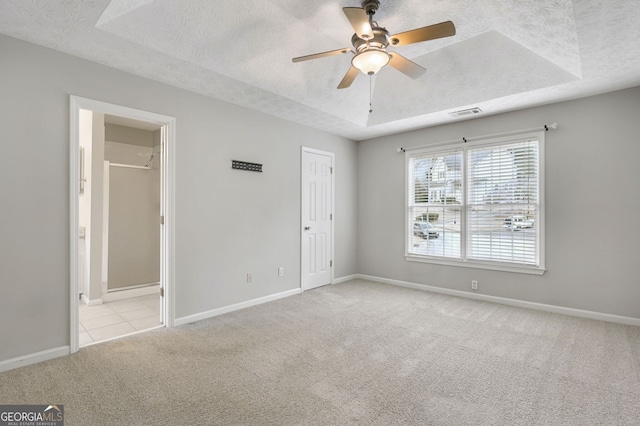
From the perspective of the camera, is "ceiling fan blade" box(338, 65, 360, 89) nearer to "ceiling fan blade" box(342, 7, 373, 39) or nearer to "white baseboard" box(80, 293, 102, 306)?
"ceiling fan blade" box(342, 7, 373, 39)

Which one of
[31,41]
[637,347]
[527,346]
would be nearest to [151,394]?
[31,41]

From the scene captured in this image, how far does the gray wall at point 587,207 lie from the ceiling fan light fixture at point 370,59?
282 centimetres

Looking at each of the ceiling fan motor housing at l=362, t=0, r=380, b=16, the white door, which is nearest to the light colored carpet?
the white door

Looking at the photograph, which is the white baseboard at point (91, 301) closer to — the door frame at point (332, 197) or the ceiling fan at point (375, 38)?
the door frame at point (332, 197)

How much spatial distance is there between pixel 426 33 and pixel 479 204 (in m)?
3.07

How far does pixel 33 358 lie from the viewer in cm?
266

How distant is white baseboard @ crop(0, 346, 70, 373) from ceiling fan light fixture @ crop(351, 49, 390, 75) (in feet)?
11.5

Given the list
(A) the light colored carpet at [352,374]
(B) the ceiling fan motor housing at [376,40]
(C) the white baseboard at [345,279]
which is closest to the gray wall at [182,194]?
(C) the white baseboard at [345,279]

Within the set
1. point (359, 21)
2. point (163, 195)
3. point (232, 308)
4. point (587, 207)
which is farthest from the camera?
point (232, 308)

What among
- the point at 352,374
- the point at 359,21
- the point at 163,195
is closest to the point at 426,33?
the point at 359,21

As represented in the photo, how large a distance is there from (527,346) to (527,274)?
4.93 feet

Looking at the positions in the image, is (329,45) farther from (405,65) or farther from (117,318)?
(117,318)

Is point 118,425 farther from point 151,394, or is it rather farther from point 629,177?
point 629,177

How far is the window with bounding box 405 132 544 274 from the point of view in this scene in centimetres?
422
